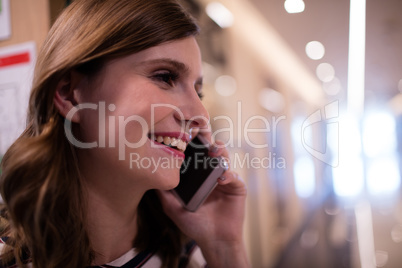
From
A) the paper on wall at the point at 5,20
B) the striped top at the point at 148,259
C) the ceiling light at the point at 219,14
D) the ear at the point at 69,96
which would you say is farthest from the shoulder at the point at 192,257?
the ceiling light at the point at 219,14

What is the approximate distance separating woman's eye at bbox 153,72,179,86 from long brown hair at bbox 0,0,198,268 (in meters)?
0.07

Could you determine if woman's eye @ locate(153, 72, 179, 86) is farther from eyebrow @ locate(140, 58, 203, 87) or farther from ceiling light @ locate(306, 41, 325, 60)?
ceiling light @ locate(306, 41, 325, 60)

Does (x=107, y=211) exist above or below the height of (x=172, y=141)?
below

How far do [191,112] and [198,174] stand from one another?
0.24 meters

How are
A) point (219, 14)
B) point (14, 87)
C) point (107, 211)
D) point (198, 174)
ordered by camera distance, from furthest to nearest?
point (219, 14), point (14, 87), point (198, 174), point (107, 211)

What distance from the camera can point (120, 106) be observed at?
0.65 m

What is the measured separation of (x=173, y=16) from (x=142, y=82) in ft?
0.61

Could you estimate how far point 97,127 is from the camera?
0.67m

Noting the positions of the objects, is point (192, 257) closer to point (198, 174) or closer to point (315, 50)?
point (198, 174)

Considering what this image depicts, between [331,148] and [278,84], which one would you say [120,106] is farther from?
[278,84]

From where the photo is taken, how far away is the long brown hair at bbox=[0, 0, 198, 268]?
0.62 m

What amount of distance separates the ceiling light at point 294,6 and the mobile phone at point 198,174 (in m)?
0.48

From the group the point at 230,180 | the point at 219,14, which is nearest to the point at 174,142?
the point at 230,180

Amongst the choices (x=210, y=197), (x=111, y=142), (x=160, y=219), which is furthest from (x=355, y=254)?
(x=111, y=142)
